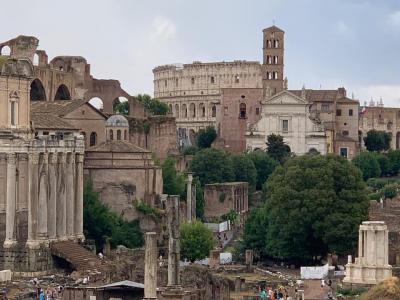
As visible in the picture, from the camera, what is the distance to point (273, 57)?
13912 centimetres

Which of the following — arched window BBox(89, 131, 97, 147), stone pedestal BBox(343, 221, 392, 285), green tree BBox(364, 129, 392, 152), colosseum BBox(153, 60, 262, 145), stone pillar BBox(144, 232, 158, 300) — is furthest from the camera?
colosseum BBox(153, 60, 262, 145)

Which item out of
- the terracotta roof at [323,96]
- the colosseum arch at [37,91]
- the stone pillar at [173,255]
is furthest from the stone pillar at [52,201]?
the terracotta roof at [323,96]

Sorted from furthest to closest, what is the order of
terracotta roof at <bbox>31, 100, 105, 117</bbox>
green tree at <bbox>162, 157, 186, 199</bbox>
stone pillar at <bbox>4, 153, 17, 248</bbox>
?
green tree at <bbox>162, 157, 186, 199</bbox>, terracotta roof at <bbox>31, 100, 105, 117</bbox>, stone pillar at <bbox>4, 153, 17, 248</bbox>

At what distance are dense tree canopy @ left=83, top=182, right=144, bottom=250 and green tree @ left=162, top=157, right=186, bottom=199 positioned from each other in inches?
398

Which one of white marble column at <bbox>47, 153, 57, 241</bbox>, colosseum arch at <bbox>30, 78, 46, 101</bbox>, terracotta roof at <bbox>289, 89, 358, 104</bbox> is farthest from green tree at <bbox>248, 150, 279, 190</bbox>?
white marble column at <bbox>47, 153, 57, 241</bbox>

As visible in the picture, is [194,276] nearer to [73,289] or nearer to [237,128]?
[73,289]

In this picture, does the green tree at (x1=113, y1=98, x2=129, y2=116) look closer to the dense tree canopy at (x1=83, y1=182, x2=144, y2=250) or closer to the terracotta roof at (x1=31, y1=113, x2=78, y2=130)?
the terracotta roof at (x1=31, y1=113, x2=78, y2=130)

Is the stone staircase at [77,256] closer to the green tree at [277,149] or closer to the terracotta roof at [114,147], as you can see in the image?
the terracotta roof at [114,147]

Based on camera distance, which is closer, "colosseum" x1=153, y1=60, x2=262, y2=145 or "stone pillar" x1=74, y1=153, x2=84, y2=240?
"stone pillar" x1=74, y1=153, x2=84, y2=240

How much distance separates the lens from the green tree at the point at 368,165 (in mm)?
116306

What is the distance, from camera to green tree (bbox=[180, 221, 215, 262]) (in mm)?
70625

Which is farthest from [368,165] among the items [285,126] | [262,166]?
[262,166]

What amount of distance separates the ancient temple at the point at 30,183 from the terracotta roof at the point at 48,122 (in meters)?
2.78

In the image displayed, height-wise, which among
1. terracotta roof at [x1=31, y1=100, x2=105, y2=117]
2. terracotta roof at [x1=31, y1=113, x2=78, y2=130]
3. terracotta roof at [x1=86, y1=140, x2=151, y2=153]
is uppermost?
terracotta roof at [x1=31, y1=100, x2=105, y2=117]
